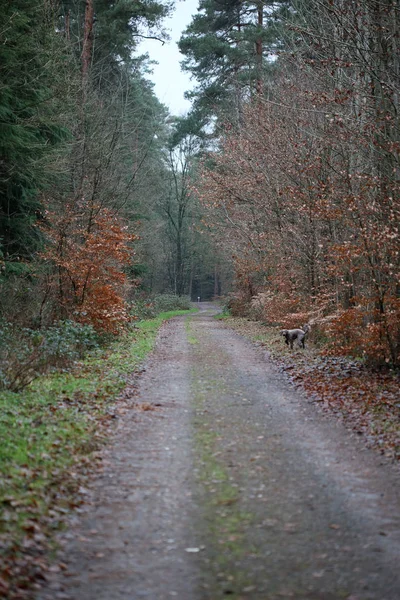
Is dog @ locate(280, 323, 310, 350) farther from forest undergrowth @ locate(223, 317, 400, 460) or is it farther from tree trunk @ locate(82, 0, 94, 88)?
tree trunk @ locate(82, 0, 94, 88)

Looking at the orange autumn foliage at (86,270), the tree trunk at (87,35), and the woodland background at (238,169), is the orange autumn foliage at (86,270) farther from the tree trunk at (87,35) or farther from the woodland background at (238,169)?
the tree trunk at (87,35)

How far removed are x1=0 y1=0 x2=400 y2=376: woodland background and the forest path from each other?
356 cm

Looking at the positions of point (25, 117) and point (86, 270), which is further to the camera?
point (86, 270)

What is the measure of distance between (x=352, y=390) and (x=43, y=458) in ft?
20.3

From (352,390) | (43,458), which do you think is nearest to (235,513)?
(43,458)

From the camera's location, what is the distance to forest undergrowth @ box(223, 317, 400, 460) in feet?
26.4

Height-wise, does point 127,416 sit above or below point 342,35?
below

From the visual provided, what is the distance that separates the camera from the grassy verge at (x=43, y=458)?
4273mm

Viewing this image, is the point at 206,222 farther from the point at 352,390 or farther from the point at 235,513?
the point at 235,513

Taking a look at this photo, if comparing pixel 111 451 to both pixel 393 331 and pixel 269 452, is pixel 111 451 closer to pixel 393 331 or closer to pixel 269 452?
pixel 269 452

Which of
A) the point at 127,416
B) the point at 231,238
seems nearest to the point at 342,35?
the point at 127,416

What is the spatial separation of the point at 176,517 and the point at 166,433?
2759mm

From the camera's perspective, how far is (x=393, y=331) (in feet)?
37.5

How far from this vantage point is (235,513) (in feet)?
17.2
